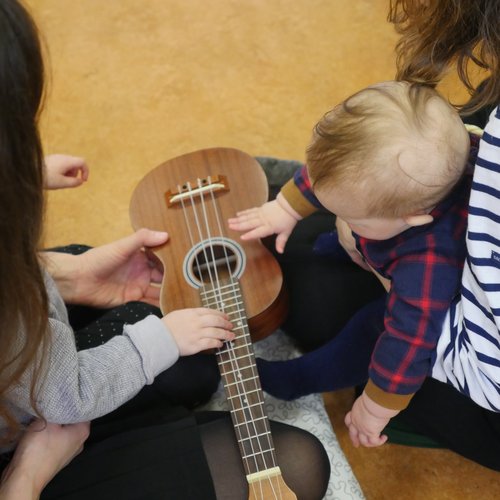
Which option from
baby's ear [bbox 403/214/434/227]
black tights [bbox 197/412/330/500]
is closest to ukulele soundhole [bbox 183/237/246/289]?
black tights [bbox 197/412/330/500]

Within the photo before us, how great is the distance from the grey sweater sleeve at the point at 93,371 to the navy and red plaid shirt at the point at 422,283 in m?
0.34

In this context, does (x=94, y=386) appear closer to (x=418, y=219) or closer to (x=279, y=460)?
(x=279, y=460)

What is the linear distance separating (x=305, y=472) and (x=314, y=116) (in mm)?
1021

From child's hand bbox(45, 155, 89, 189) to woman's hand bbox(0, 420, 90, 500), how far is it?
45cm

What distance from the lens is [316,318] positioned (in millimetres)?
1173

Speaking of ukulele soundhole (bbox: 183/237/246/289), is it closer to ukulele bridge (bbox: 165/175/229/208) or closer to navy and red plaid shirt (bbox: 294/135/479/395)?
ukulele bridge (bbox: 165/175/229/208)

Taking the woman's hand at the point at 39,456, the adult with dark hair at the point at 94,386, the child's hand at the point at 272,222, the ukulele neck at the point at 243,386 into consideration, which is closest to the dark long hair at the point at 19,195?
the adult with dark hair at the point at 94,386

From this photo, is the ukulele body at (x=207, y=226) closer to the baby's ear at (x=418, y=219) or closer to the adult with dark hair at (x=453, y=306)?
the adult with dark hair at (x=453, y=306)

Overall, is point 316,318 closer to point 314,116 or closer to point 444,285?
point 444,285

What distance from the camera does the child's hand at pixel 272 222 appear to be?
1.09 m

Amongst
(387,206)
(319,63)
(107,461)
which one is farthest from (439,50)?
(319,63)

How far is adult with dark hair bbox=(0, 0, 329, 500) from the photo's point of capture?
25.8 inches

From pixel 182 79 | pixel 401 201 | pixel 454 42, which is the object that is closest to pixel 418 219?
pixel 401 201

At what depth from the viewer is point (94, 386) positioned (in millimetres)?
871
